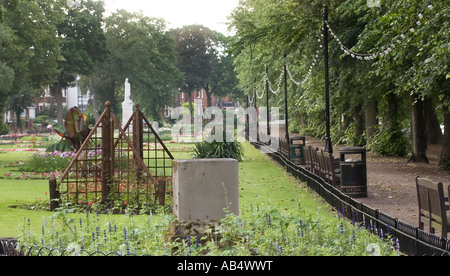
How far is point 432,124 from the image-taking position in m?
37.3

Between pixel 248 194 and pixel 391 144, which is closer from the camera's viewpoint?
pixel 248 194

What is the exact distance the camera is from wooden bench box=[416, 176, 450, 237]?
1043cm

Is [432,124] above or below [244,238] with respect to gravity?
above

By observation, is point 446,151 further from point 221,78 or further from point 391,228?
point 221,78

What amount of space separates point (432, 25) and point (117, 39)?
237 feet

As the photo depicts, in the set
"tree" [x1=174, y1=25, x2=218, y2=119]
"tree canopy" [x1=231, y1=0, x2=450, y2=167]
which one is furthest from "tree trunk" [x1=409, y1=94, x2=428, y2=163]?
"tree" [x1=174, y1=25, x2=218, y2=119]

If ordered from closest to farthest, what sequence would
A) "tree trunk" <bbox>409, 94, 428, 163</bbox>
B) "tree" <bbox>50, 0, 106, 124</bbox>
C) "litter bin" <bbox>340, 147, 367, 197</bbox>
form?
"litter bin" <bbox>340, 147, 367, 197</bbox> → "tree trunk" <bbox>409, 94, 428, 163</bbox> → "tree" <bbox>50, 0, 106, 124</bbox>

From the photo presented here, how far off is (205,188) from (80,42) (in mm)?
67640

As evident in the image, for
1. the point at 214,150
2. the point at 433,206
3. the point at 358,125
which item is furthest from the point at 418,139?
the point at 433,206

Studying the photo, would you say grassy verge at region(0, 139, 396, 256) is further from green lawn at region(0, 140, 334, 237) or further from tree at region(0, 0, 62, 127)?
tree at region(0, 0, 62, 127)

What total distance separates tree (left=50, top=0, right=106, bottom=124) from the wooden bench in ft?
206

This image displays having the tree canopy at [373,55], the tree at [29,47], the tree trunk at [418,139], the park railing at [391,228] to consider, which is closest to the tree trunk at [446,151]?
the tree canopy at [373,55]
